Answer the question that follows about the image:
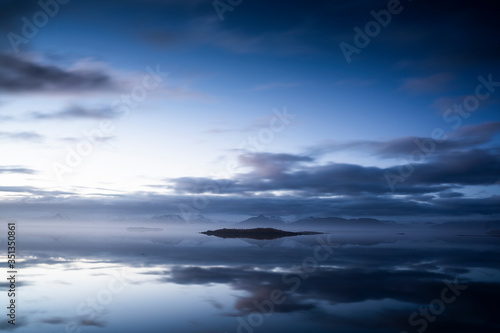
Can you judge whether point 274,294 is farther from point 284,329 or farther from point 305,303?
point 284,329

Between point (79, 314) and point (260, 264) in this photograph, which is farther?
point (260, 264)

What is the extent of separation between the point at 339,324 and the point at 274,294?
291 inches

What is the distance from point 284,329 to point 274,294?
25.4ft

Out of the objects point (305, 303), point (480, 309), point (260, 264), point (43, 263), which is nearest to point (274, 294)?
point (305, 303)

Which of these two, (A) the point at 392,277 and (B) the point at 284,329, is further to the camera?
(A) the point at 392,277

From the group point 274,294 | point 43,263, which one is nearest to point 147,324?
point 274,294

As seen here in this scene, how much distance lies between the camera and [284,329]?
18797 mm

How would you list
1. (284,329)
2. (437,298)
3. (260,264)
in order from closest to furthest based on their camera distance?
(284,329) → (437,298) → (260,264)

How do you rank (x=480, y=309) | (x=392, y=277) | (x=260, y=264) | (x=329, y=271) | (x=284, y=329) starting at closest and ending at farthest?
(x=284, y=329)
(x=480, y=309)
(x=392, y=277)
(x=329, y=271)
(x=260, y=264)

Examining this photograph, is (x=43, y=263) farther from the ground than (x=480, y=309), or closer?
farther from the ground

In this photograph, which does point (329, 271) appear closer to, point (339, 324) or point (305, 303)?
point (305, 303)

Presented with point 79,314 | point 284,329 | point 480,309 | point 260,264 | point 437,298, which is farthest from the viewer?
point 260,264

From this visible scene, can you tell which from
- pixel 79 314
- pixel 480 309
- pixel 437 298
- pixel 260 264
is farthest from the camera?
pixel 260 264

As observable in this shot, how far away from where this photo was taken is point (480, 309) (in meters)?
22.9
